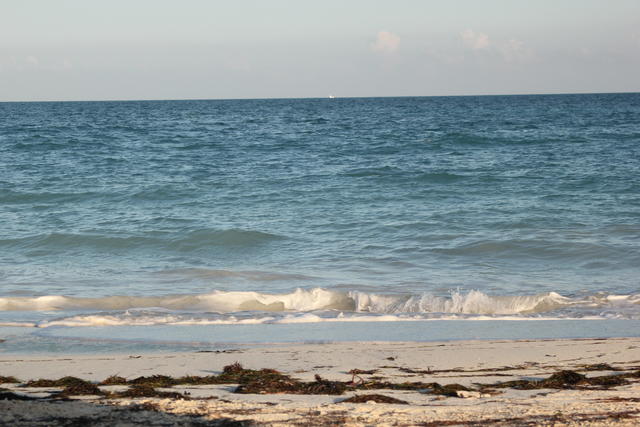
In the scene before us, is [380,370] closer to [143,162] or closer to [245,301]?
[245,301]

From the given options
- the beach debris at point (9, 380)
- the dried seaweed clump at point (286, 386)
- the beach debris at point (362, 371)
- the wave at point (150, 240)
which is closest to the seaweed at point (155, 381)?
the dried seaweed clump at point (286, 386)

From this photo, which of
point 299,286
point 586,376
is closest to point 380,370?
point 586,376

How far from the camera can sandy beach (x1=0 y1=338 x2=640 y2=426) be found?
397cm

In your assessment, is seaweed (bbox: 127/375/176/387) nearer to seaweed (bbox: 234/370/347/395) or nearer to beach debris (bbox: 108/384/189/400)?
beach debris (bbox: 108/384/189/400)

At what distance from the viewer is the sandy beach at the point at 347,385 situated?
13.0 ft

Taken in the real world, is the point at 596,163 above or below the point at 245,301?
above

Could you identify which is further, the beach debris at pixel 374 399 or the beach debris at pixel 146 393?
the beach debris at pixel 146 393

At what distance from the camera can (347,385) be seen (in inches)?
192

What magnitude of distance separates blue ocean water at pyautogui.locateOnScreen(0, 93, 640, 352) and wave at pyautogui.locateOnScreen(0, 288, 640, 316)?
3 centimetres

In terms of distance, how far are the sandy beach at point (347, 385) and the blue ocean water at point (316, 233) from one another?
1670mm

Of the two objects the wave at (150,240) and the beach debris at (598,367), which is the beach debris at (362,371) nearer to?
the beach debris at (598,367)

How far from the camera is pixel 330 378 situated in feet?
16.9

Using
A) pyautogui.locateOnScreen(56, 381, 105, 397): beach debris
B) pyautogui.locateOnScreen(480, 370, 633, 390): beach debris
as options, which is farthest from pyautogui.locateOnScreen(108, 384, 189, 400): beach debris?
pyautogui.locateOnScreen(480, 370, 633, 390): beach debris

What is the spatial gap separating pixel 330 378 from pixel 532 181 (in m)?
14.6
